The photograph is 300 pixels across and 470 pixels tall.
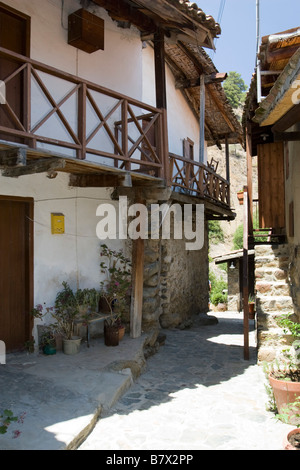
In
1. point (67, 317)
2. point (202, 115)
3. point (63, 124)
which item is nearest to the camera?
point (63, 124)

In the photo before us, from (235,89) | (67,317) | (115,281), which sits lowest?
(67,317)

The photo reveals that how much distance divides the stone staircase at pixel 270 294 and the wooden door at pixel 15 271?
13.4ft

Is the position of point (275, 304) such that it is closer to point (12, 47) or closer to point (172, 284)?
point (172, 284)

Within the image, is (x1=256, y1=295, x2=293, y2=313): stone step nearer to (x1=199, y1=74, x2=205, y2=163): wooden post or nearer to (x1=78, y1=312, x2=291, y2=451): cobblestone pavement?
(x1=78, y1=312, x2=291, y2=451): cobblestone pavement

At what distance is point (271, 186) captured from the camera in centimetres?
867

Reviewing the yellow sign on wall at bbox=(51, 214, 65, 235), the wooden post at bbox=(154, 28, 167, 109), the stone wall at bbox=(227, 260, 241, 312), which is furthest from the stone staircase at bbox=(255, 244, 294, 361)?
the stone wall at bbox=(227, 260, 241, 312)

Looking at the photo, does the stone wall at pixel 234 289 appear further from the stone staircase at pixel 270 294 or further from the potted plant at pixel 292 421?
the potted plant at pixel 292 421

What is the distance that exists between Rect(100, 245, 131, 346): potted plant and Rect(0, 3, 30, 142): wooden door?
295 cm

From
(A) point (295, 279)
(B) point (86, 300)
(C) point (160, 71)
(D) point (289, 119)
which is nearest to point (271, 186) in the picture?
(A) point (295, 279)

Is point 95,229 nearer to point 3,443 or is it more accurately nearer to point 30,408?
point 30,408

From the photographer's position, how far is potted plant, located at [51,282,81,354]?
6.54 metres

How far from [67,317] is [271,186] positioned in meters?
5.16
